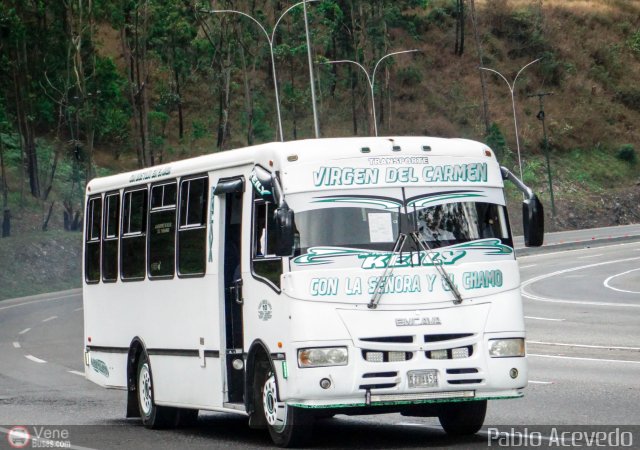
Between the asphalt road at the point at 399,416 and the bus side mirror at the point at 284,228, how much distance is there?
186 cm

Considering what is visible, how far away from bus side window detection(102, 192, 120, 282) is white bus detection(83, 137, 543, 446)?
317 centimetres

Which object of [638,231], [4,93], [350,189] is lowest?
[350,189]

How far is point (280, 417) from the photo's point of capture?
38.5 feet

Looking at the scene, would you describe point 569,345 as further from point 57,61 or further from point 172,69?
point 172,69

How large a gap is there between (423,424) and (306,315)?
3.09m

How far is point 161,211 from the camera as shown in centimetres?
1500

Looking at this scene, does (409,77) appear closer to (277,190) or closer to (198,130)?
(198,130)

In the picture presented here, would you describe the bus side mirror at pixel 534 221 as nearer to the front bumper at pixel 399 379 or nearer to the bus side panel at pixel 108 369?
the front bumper at pixel 399 379

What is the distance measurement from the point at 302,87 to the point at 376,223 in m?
87.4

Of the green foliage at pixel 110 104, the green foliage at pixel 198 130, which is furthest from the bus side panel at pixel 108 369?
the green foliage at pixel 198 130

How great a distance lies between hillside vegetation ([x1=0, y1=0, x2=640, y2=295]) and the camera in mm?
72125

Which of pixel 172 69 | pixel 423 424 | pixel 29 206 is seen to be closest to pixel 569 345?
pixel 423 424

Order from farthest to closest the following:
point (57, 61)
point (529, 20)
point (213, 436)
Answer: point (529, 20), point (57, 61), point (213, 436)

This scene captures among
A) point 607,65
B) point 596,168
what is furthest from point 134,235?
point 607,65
